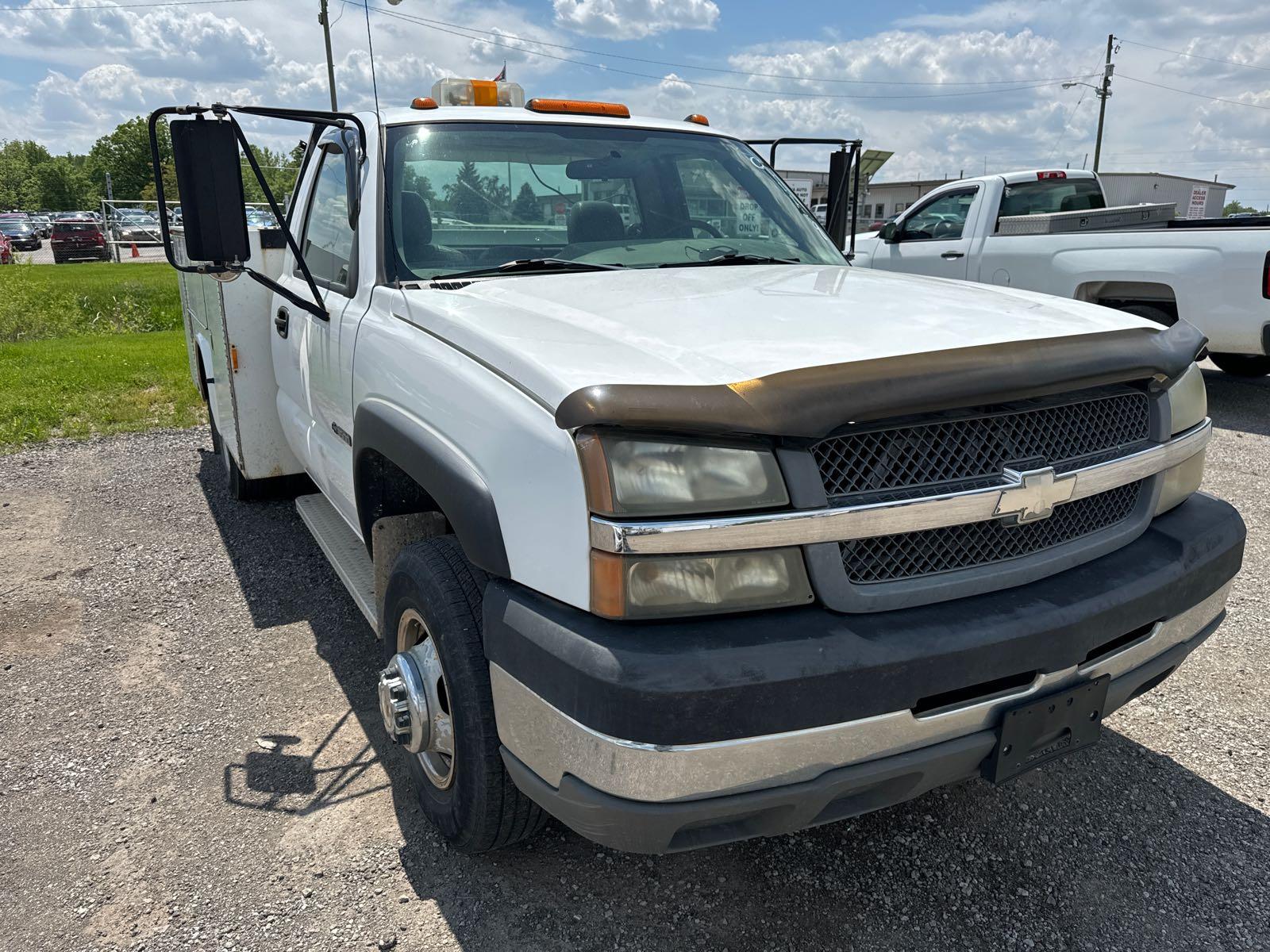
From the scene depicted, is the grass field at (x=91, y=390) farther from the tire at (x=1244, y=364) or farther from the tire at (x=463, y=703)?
the tire at (x=1244, y=364)

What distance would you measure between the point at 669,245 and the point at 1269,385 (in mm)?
7844

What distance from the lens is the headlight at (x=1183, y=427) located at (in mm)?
2387

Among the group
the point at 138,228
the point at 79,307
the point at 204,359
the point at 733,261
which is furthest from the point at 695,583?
the point at 138,228

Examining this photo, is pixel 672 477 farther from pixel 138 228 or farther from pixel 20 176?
pixel 20 176

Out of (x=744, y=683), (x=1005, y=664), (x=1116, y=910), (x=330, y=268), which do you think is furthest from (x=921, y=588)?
(x=330, y=268)

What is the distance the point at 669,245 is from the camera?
326cm

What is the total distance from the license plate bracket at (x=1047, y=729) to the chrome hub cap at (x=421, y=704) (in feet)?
4.04

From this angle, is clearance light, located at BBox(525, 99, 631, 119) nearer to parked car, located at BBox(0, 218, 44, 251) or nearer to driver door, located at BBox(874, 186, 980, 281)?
driver door, located at BBox(874, 186, 980, 281)

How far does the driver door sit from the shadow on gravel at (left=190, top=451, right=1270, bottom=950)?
6.88 m

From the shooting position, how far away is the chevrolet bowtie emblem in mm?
1931

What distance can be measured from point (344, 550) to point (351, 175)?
4.47 ft

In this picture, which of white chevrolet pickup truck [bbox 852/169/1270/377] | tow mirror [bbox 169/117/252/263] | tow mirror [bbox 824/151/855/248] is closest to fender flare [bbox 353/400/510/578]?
tow mirror [bbox 169/117/252/263]

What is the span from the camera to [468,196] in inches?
121

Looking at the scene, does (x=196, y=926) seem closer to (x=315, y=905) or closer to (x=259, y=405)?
(x=315, y=905)
